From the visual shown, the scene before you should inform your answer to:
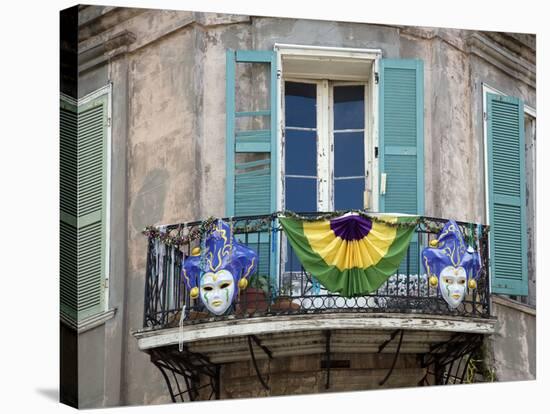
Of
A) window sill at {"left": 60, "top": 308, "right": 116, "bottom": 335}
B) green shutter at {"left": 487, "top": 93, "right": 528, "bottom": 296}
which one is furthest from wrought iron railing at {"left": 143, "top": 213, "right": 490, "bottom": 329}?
green shutter at {"left": 487, "top": 93, "right": 528, "bottom": 296}

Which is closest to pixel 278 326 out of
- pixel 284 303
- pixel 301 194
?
pixel 284 303

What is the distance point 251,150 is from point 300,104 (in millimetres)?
716

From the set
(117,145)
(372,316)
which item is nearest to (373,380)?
(372,316)

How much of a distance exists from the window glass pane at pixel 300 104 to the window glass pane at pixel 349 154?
28 centimetres

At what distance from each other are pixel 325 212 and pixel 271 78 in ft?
4.46

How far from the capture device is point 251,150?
13.6 m

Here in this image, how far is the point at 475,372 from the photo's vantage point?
46.5 ft

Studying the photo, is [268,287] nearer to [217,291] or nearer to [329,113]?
[217,291]

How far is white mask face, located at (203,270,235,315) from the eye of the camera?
12938 mm

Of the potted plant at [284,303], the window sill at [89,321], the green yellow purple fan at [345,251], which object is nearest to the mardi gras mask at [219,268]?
the potted plant at [284,303]

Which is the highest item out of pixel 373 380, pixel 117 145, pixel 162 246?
pixel 117 145

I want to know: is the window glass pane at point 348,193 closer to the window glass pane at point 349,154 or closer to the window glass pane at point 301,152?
the window glass pane at point 349,154

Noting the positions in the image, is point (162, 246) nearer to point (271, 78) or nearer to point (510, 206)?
point (271, 78)

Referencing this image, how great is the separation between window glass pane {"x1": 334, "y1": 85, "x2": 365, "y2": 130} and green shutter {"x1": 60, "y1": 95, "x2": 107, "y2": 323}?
7.17 feet
